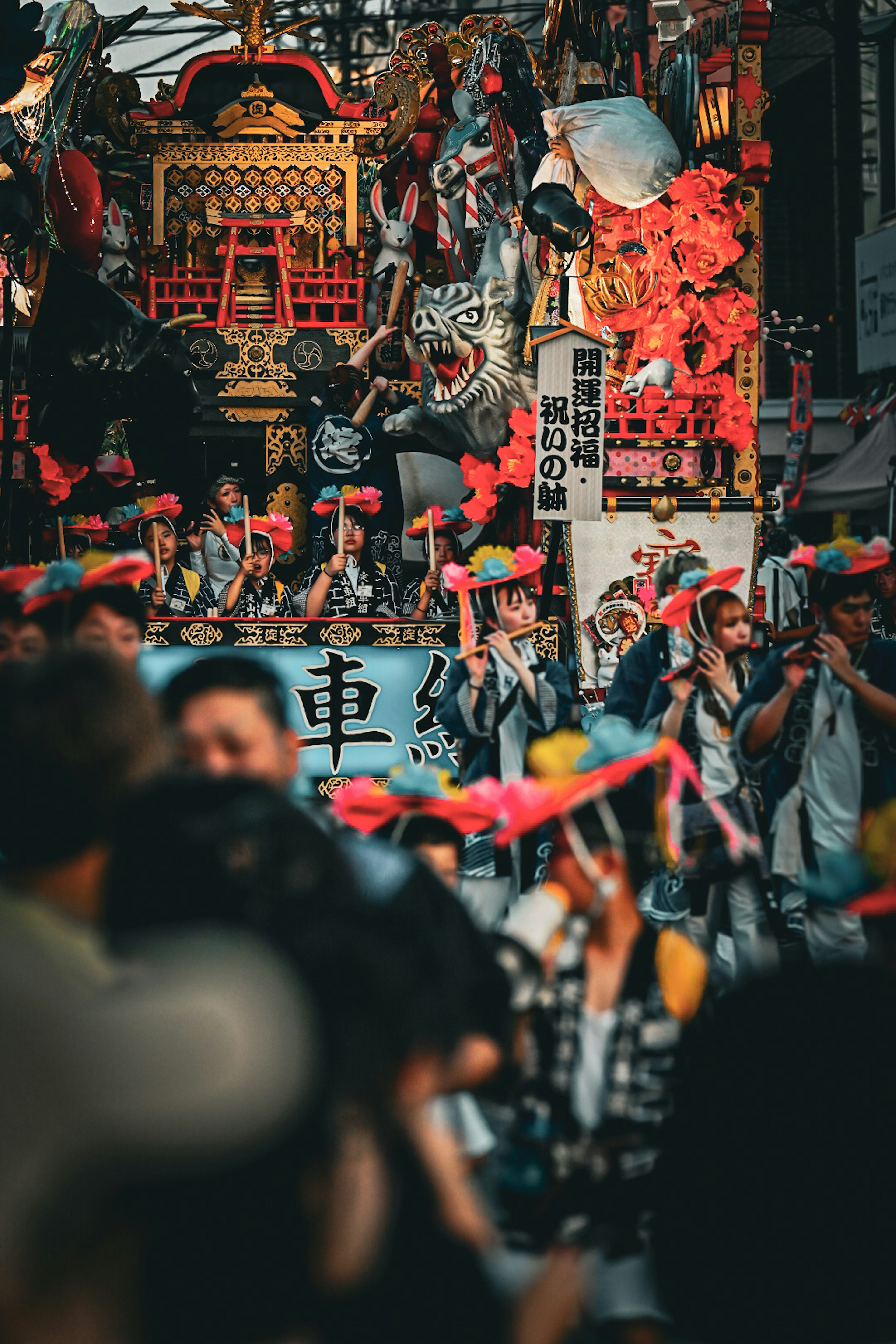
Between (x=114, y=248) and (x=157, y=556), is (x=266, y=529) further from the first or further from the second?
(x=114, y=248)

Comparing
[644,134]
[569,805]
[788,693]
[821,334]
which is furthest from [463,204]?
[821,334]

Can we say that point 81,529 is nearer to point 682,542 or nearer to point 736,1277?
point 682,542

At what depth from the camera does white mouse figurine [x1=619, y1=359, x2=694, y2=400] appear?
386 inches

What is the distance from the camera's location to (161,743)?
173 cm

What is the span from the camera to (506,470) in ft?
33.6

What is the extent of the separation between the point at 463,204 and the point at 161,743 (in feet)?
33.1

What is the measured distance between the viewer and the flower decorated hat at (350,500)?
397 inches

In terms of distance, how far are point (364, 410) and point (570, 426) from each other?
14.3 ft

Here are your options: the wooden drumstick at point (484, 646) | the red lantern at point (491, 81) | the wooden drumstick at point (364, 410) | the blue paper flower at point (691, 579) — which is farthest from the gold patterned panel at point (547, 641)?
the wooden drumstick at point (364, 410)

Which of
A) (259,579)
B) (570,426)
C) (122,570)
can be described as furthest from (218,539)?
(122,570)

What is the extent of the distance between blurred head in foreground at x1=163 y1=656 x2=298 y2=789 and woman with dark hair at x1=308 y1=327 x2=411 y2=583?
9.58 metres

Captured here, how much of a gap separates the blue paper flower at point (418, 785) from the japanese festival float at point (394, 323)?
2.77 meters

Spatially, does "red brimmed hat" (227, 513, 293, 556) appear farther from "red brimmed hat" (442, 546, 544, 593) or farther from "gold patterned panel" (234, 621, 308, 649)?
"red brimmed hat" (442, 546, 544, 593)

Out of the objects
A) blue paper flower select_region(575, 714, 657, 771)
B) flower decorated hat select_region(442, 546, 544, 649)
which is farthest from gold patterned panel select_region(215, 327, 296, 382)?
blue paper flower select_region(575, 714, 657, 771)
